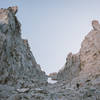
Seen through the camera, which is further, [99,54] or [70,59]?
[70,59]

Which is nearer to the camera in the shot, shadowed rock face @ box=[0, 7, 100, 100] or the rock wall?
shadowed rock face @ box=[0, 7, 100, 100]

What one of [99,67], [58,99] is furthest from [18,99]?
[99,67]

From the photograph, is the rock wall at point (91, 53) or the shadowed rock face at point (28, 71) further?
the rock wall at point (91, 53)

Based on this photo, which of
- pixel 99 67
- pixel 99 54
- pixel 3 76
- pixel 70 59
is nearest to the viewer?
pixel 3 76

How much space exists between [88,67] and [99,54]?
14.2 feet

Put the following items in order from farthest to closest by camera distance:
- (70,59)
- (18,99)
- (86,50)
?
(70,59) < (86,50) < (18,99)

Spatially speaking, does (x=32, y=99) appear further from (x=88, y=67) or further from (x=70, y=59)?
(x=70, y=59)

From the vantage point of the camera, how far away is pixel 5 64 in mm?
24406

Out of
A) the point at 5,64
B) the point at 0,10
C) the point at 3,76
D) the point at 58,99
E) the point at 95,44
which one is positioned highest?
the point at 0,10

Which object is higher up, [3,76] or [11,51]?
[11,51]

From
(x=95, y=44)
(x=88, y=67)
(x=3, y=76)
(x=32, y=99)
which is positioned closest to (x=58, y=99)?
(x=32, y=99)

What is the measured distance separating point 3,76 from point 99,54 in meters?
23.8

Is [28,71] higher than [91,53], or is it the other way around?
[91,53]

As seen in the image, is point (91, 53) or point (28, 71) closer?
point (28, 71)
